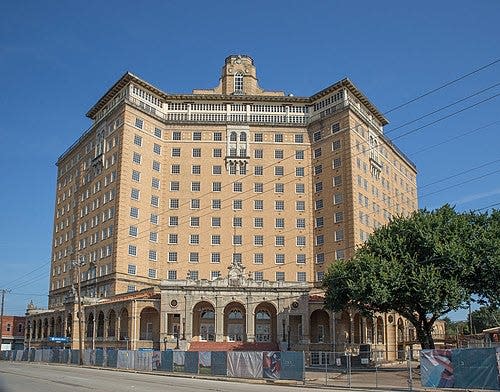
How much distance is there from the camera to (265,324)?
257 feet

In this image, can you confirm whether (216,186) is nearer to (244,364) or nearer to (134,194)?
(134,194)

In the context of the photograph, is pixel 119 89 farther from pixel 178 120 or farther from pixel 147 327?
pixel 147 327

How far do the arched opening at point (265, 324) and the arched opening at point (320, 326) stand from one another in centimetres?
502

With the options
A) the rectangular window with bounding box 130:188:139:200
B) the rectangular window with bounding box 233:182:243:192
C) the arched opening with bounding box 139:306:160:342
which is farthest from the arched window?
the arched opening with bounding box 139:306:160:342

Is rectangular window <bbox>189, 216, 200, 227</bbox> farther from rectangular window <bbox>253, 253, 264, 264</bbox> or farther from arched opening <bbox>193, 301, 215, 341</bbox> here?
arched opening <bbox>193, 301, 215, 341</bbox>

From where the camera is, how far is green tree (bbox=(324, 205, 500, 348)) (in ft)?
153

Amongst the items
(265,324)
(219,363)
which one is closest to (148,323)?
(265,324)

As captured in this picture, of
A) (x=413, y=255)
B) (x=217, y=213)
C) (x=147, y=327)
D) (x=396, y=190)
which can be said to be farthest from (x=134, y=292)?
(x=396, y=190)

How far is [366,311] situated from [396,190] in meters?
58.6

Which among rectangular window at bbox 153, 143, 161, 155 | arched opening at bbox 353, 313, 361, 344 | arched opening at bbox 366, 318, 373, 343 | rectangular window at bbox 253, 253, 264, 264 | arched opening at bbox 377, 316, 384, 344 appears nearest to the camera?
arched opening at bbox 353, 313, 361, 344

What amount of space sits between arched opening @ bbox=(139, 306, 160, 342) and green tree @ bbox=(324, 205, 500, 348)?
31526mm

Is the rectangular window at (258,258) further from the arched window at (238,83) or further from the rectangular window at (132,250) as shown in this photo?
the arched window at (238,83)

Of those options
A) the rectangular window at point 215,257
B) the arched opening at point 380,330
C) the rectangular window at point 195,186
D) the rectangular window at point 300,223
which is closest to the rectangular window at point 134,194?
the rectangular window at point 195,186

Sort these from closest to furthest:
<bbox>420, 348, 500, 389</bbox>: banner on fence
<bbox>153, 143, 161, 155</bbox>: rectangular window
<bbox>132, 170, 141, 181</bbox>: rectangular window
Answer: <bbox>420, 348, 500, 389</bbox>: banner on fence < <bbox>132, 170, 141, 181</bbox>: rectangular window < <bbox>153, 143, 161, 155</bbox>: rectangular window
